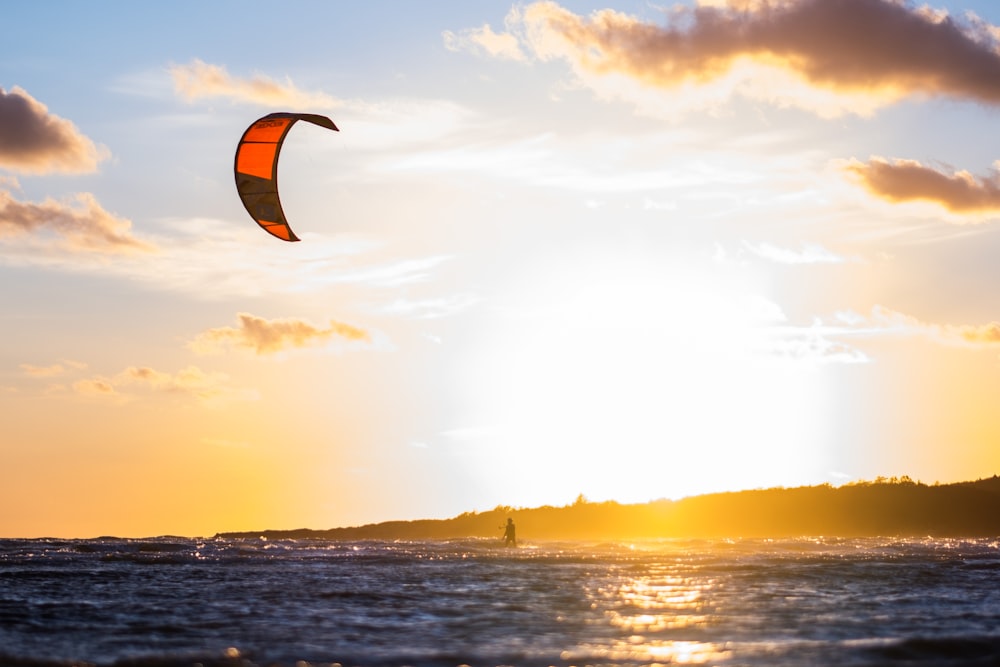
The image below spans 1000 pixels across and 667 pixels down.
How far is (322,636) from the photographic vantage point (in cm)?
1427

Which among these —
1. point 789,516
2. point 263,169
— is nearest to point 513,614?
point 263,169

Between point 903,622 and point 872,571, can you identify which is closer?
point 903,622

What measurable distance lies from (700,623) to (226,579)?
13.1 metres

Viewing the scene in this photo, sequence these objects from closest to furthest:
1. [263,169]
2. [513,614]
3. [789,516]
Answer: [513,614]
[263,169]
[789,516]

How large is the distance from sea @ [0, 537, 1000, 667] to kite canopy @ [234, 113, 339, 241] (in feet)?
26.1

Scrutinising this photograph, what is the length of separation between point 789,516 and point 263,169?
46785 millimetres

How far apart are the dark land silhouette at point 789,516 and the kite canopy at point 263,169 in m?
39.8

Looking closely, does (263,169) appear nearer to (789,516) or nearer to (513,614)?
(513,614)

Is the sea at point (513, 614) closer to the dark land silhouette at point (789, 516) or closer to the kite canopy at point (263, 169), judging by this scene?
the kite canopy at point (263, 169)

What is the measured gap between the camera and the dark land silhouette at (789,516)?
191 feet

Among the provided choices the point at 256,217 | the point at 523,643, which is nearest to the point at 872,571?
the point at 523,643

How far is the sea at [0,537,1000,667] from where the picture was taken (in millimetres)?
12422

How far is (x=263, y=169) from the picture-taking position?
25031 mm

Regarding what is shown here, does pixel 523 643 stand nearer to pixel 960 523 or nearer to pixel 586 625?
pixel 586 625
